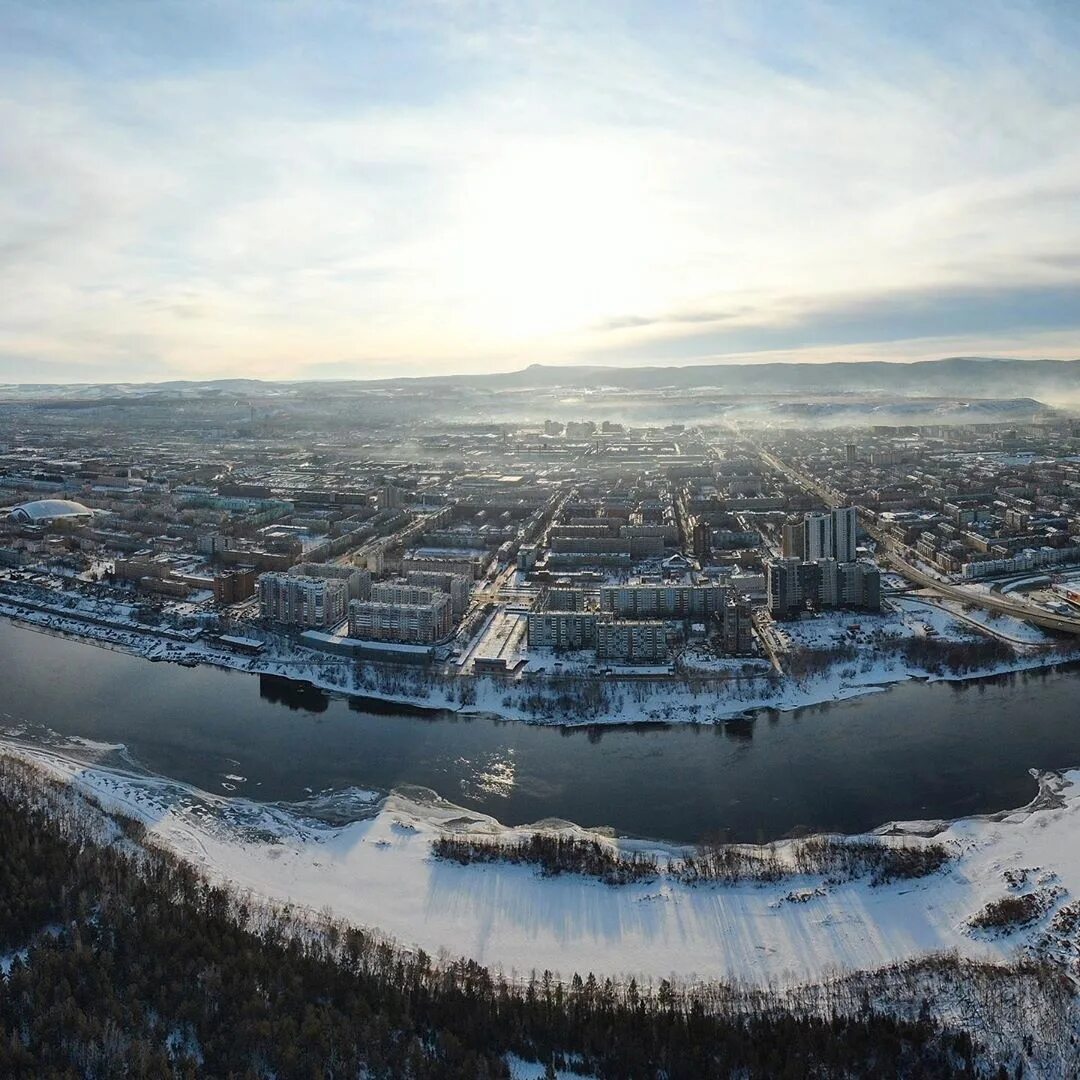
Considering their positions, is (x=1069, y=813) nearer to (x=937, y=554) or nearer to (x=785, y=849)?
(x=785, y=849)

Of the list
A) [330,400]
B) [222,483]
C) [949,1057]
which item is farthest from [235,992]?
[330,400]

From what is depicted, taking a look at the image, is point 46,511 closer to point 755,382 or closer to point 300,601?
point 300,601

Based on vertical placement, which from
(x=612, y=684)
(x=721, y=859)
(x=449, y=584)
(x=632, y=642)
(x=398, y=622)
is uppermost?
(x=449, y=584)

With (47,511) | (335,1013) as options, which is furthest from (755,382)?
(335,1013)

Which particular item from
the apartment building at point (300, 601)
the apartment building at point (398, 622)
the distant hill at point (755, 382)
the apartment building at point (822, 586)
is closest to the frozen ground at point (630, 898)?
the apartment building at point (398, 622)

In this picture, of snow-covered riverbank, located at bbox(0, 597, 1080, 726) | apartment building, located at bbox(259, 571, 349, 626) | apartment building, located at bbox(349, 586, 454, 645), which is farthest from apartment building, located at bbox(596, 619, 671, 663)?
apartment building, located at bbox(259, 571, 349, 626)

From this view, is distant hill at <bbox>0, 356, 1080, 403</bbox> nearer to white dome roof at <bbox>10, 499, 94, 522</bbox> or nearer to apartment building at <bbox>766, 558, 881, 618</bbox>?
white dome roof at <bbox>10, 499, 94, 522</bbox>

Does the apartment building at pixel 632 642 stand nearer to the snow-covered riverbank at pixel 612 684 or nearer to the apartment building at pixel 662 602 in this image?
the snow-covered riverbank at pixel 612 684
